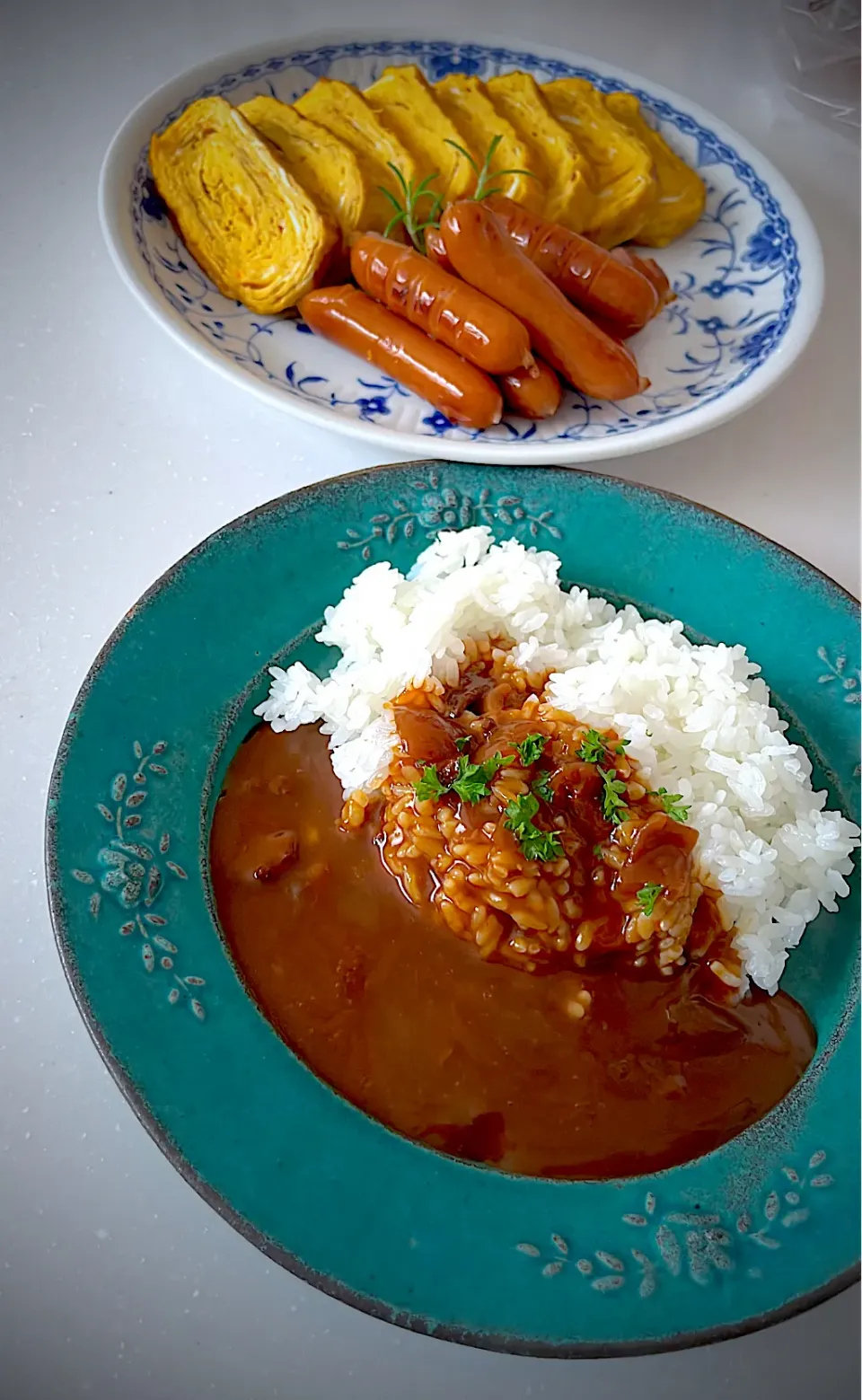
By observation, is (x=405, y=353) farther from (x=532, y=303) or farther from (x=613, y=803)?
(x=613, y=803)

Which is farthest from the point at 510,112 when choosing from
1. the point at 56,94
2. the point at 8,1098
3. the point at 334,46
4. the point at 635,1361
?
the point at 635,1361

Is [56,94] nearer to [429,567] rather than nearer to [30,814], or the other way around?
[429,567]

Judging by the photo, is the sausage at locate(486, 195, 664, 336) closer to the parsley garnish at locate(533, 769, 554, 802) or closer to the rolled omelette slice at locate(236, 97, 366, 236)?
the rolled omelette slice at locate(236, 97, 366, 236)

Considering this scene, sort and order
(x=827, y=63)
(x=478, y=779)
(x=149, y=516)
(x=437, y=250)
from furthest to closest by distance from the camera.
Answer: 1. (x=827, y=63)
2. (x=437, y=250)
3. (x=149, y=516)
4. (x=478, y=779)

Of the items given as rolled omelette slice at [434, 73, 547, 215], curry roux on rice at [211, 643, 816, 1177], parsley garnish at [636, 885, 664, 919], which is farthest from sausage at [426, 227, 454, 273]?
parsley garnish at [636, 885, 664, 919]

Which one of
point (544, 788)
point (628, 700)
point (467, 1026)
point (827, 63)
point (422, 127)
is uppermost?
point (827, 63)

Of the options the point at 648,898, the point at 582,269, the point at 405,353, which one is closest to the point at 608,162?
the point at 582,269
